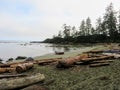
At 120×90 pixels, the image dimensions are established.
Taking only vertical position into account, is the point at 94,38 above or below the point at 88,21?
below

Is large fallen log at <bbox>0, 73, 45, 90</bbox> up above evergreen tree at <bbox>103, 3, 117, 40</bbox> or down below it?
below

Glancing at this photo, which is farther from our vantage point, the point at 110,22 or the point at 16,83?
the point at 110,22

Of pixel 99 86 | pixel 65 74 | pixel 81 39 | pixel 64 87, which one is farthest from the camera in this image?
pixel 81 39

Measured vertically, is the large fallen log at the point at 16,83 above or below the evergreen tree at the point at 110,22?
below

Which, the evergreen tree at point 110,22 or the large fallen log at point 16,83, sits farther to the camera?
the evergreen tree at point 110,22

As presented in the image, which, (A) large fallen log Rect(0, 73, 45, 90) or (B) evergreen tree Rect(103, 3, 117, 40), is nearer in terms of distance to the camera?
(A) large fallen log Rect(0, 73, 45, 90)

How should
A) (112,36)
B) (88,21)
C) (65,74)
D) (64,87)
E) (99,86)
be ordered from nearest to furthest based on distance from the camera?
(99,86), (64,87), (65,74), (112,36), (88,21)

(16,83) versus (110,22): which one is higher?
(110,22)

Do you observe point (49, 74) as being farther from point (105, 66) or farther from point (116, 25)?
point (116, 25)

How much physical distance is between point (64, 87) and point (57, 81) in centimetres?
113

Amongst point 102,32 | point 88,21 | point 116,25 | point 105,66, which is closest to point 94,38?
point 102,32

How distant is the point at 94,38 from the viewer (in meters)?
85.3

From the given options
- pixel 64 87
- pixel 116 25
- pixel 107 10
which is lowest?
pixel 64 87

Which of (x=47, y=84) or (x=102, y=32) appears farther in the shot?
(x=102, y=32)
